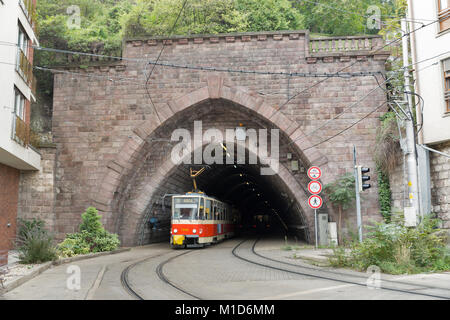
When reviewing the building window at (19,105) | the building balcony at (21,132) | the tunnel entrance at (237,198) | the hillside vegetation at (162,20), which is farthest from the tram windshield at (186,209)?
the hillside vegetation at (162,20)

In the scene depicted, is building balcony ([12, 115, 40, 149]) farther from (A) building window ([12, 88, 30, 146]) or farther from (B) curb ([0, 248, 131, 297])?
(B) curb ([0, 248, 131, 297])

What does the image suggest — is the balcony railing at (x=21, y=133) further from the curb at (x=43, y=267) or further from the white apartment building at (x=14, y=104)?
Result: the curb at (x=43, y=267)

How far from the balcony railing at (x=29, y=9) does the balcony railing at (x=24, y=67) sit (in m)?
1.57

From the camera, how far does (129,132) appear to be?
2009 centimetres

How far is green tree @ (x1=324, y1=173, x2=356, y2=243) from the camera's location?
59.5 ft

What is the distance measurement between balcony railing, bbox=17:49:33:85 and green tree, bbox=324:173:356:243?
41.8ft

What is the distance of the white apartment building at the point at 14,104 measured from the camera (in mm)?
14469

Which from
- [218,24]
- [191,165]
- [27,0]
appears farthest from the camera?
[218,24]

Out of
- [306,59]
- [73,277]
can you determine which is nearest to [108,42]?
[306,59]

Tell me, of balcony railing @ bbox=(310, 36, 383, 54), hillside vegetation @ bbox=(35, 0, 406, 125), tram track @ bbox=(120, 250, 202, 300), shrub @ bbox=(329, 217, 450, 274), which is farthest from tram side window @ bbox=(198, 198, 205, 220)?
hillside vegetation @ bbox=(35, 0, 406, 125)

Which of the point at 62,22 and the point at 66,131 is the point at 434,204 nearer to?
the point at 66,131

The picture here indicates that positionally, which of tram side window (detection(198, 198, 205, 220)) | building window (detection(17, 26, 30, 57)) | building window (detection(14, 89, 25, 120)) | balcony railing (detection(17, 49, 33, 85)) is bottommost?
tram side window (detection(198, 198, 205, 220))

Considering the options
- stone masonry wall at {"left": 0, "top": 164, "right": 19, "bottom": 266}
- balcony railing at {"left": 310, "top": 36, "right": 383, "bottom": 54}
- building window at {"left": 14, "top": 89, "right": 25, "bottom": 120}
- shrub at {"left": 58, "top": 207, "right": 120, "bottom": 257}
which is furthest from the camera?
balcony railing at {"left": 310, "top": 36, "right": 383, "bottom": 54}
